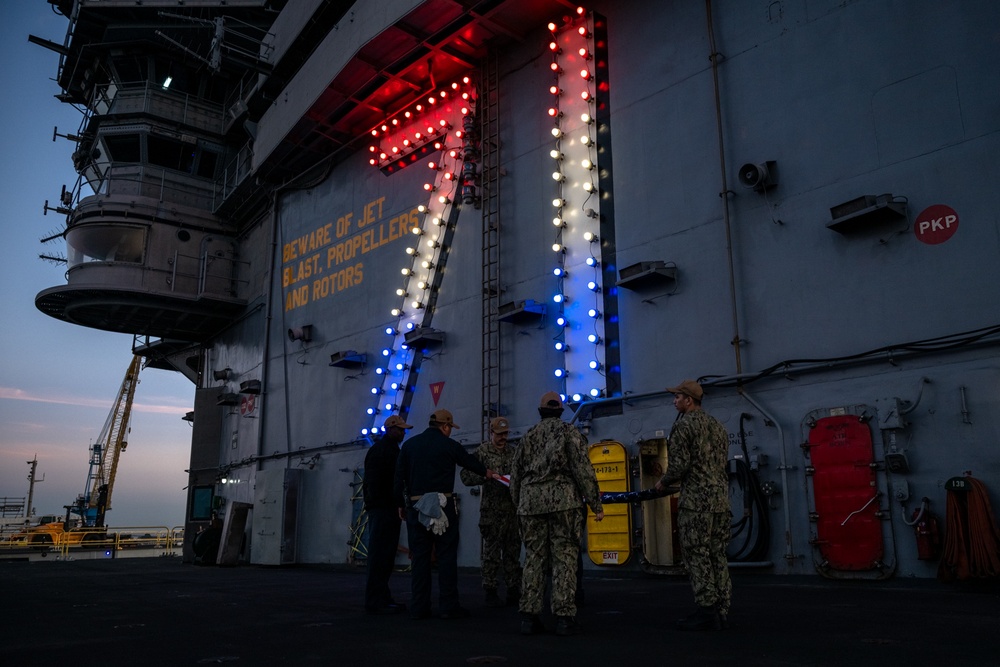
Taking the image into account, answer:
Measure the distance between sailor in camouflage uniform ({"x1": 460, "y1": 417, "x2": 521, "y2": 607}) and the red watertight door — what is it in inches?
137

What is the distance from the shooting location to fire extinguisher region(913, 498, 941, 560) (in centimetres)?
733

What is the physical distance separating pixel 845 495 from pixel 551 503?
429 cm

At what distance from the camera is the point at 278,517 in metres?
16.6

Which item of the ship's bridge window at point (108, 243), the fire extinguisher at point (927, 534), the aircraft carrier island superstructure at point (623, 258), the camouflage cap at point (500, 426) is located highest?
the ship's bridge window at point (108, 243)

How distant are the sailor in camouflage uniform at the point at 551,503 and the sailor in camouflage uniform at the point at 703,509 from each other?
0.66 metres

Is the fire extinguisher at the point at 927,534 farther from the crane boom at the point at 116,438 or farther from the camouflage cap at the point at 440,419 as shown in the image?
the crane boom at the point at 116,438

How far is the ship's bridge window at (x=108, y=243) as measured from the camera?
71.9ft

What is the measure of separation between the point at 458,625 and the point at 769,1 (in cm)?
891

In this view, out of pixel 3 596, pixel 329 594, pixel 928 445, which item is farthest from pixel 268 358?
pixel 928 445

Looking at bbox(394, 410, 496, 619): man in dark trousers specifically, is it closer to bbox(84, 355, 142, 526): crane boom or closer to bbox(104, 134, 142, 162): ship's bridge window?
bbox(104, 134, 142, 162): ship's bridge window

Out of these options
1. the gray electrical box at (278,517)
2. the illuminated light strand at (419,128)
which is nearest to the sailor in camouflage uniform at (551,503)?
the illuminated light strand at (419,128)

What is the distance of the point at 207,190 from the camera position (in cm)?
2425

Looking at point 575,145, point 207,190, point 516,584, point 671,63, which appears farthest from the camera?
point 207,190

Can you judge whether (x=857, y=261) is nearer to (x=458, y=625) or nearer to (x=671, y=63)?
(x=671, y=63)
